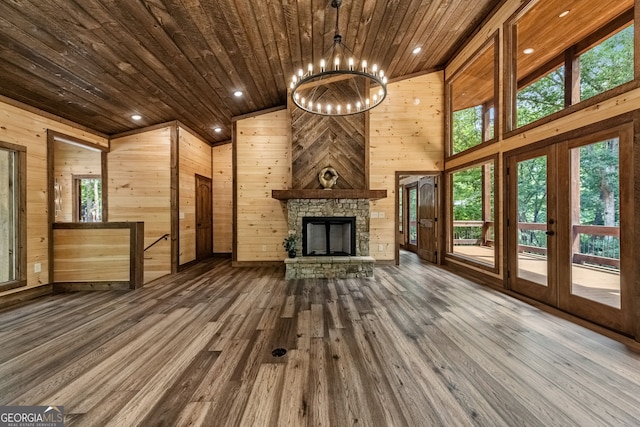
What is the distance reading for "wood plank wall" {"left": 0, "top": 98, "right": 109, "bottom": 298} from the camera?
11.9 ft

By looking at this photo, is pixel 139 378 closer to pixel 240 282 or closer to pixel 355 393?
pixel 355 393

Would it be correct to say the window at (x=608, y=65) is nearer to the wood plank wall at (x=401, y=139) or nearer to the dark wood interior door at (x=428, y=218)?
the wood plank wall at (x=401, y=139)

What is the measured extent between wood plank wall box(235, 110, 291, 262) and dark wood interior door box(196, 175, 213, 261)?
4.26 ft

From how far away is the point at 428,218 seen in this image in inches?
251

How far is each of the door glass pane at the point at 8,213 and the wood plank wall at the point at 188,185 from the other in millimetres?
2405

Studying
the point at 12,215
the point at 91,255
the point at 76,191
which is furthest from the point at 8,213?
the point at 76,191

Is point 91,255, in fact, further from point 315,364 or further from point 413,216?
point 413,216

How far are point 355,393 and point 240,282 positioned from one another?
3318 millimetres

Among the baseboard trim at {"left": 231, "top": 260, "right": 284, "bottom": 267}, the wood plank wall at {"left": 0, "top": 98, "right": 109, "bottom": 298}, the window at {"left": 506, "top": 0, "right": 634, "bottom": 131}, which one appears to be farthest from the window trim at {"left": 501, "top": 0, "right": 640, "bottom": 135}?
the wood plank wall at {"left": 0, "top": 98, "right": 109, "bottom": 298}

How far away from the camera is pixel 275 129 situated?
6.01m

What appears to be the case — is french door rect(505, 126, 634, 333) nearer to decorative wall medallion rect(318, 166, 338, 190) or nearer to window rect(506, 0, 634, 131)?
window rect(506, 0, 634, 131)

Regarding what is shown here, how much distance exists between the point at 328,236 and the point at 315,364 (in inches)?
136

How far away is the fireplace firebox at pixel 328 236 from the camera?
208 inches

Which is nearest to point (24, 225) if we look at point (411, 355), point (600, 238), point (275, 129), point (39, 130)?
point (39, 130)
